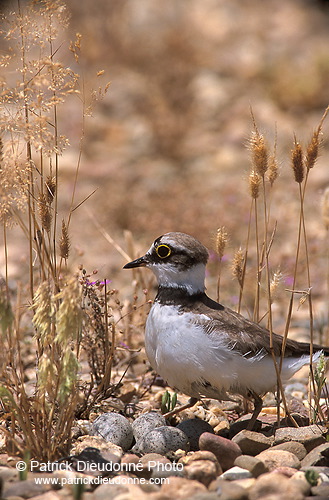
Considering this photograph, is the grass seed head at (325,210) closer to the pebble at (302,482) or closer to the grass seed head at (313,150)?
the grass seed head at (313,150)

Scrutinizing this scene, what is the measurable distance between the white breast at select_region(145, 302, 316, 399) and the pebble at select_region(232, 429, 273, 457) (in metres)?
0.27

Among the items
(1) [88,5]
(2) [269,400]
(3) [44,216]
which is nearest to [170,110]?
(1) [88,5]

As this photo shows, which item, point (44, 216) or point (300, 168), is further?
point (300, 168)

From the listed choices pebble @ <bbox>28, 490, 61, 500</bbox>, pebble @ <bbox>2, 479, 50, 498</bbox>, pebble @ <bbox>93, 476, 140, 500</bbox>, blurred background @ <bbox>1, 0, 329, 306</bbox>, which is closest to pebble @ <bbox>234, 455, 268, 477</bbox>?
pebble @ <bbox>93, 476, 140, 500</bbox>

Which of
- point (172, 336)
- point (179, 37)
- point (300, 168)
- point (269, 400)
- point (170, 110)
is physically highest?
point (179, 37)

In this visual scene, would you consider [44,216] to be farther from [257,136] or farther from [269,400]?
[269,400]

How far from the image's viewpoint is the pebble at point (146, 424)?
3.34m

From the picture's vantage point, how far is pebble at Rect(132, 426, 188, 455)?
314 cm

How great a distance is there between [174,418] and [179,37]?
900 cm

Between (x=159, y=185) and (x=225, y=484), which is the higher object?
(x=159, y=185)

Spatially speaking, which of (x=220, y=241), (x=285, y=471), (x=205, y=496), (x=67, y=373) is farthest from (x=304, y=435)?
(x=67, y=373)

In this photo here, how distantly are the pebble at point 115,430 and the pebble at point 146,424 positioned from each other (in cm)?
5

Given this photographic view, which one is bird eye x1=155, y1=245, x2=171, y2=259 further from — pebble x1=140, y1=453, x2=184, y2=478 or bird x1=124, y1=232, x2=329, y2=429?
pebble x1=140, y1=453, x2=184, y2=478

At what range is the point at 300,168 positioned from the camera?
125 inches
